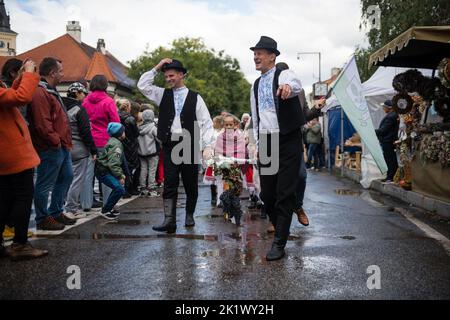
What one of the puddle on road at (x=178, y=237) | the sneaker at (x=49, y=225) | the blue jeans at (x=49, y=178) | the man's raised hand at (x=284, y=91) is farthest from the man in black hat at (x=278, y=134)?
the sneaker at (x=49, y=225)

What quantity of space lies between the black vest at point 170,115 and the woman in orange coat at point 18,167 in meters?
1.80

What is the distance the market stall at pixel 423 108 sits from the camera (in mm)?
7977

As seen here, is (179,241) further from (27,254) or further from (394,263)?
(394,263)

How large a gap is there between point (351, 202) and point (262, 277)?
223 inches

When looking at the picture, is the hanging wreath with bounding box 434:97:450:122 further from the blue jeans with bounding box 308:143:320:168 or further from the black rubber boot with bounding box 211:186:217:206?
the blue jeans with bounding box 308:143:320:168

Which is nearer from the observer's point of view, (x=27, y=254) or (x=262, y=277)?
(x=262, y=277)

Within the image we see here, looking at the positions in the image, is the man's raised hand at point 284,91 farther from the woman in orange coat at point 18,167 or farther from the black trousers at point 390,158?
the black trousers at point 390,158

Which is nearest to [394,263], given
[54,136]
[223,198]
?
[223,198]

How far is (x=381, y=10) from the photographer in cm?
1928

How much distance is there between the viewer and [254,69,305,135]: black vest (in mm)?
4957

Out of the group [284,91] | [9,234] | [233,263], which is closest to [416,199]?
[284,91]

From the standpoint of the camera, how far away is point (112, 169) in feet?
24.0

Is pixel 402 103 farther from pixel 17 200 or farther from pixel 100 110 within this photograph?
pixel 17 200

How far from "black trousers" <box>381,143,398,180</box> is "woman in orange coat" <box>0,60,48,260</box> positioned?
8.81 m
